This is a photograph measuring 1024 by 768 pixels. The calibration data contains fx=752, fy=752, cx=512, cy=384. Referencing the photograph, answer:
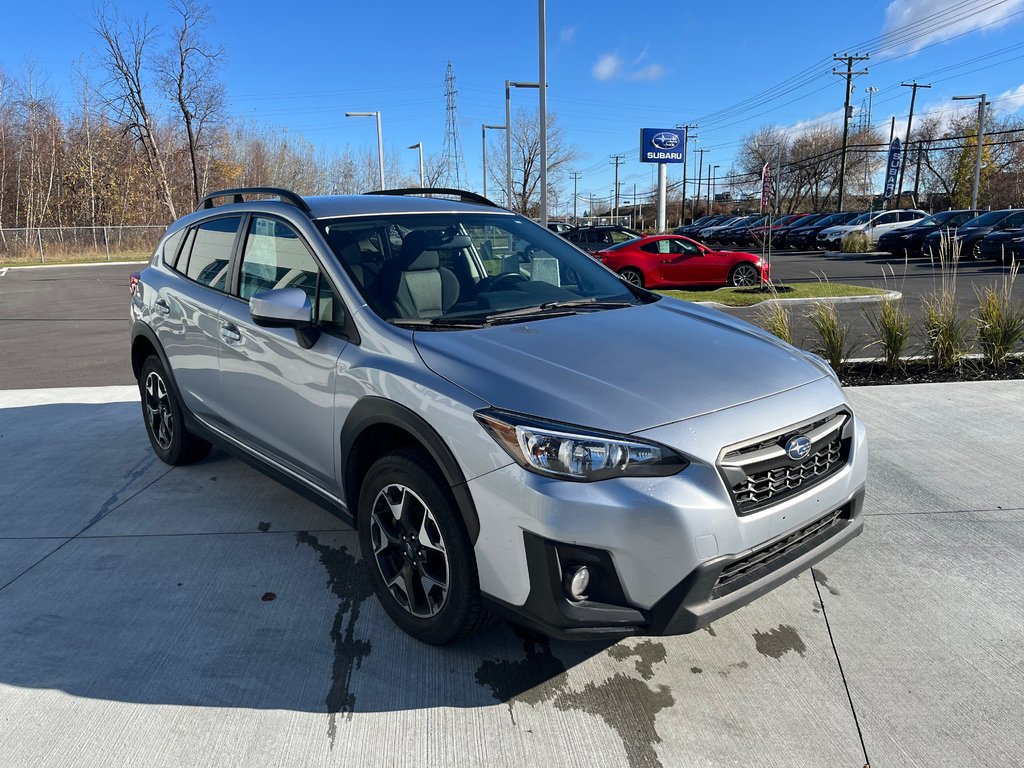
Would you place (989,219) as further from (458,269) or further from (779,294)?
(458,269)

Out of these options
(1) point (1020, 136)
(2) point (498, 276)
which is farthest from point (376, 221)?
(1) point (1020, 136)

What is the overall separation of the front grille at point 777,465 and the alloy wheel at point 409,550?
3.51 ft

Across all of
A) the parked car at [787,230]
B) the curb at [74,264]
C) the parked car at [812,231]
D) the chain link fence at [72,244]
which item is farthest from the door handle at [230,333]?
the chain link fence at [72,244]

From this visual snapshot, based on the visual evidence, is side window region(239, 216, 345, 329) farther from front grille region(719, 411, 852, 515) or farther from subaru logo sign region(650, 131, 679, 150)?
subaru logo sign region(650, 131, 679, 150)

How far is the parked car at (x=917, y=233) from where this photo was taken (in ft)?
88.0

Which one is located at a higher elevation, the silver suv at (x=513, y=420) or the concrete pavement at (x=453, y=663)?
the silver suv at (x=513, y=420)

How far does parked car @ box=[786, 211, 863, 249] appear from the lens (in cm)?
3487

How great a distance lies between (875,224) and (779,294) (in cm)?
2032

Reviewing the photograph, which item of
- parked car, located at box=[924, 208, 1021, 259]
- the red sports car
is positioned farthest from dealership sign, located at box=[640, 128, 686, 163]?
the red sports car

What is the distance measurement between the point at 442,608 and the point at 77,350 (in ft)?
30.5

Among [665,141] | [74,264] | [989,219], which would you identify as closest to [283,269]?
[989,219]

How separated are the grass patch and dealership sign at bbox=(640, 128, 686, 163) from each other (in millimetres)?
14531

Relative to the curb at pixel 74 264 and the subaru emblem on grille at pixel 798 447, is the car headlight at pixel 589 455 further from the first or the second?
the curb at pixel 74 264

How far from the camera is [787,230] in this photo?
37.1m
